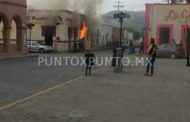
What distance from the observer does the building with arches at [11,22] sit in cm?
3688

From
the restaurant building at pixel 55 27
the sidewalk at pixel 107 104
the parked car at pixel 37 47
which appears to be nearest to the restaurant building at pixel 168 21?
the restaurant building at pixel 55 27

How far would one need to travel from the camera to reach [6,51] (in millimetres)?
37250

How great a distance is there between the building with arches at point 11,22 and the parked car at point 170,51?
12.4m

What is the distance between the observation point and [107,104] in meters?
11.5

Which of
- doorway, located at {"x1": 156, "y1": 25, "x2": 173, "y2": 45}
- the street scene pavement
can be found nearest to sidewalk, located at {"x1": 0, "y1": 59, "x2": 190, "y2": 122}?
the street scene pavement

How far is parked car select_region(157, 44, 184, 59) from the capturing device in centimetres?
4272

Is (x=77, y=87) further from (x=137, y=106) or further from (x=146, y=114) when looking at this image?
(x=146, y=114)

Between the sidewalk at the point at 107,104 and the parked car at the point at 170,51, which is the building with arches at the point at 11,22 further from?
the sidewalk at the point at 107,104

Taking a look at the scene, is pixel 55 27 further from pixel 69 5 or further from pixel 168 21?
pixel 168 21

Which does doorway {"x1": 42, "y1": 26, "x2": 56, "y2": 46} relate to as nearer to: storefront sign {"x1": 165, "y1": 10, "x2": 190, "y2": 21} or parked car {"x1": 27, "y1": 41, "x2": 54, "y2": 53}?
parked car {"x1": 27, "y1": 41, "x2": 54, "y2": 53}

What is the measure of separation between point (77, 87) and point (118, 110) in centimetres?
471

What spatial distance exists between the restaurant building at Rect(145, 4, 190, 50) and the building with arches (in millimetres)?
13929

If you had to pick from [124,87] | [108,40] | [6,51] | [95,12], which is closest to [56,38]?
[95,12]

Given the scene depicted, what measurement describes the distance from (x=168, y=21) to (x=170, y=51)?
19.6 feet
